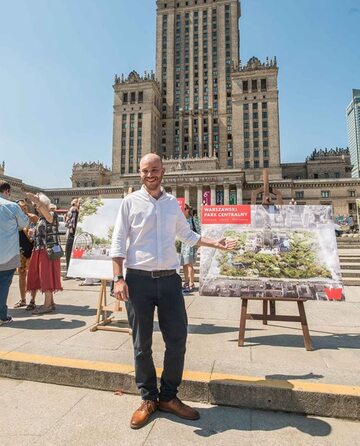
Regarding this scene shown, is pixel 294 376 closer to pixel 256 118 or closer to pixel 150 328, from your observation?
pixel 150 328

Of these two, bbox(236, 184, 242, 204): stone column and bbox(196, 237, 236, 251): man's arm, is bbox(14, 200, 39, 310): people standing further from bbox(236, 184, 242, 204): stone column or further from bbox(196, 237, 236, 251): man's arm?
bbox(236, 184, 242, 204): stone column

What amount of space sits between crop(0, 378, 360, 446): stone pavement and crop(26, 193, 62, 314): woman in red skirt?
2.82 meters

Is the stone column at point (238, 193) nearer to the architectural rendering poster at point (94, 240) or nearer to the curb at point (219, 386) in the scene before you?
the architectural rendering poster at point (94, 240)

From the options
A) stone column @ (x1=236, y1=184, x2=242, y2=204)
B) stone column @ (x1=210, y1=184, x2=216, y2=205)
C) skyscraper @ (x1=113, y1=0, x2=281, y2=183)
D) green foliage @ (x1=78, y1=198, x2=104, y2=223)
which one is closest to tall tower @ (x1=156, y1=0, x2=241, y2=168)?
skyscraper @ (x1=113, y1=0, x2=281, y2=183)

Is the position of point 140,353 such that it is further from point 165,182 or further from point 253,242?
point 165,182

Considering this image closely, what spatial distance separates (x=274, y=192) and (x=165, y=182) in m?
55.2

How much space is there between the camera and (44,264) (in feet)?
18.1

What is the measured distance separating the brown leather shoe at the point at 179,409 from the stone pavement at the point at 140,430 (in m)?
0.04

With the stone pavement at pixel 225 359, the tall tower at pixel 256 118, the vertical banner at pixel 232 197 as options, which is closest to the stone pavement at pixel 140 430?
the stone pavement at pixel 225 359

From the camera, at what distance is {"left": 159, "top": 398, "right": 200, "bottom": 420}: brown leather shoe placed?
98.0 inches

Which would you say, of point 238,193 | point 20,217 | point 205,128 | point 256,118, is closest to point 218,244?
point 20,217

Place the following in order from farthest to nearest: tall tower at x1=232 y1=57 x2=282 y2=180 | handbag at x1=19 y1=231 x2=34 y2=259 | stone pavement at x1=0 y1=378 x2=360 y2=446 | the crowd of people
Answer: tall tower at x1=232 y1=57 x2=282 y2=180
handbag at x1=19 y1=231 x2=34 y2=259
the crowd of people
stone pavement at x1=0 y1=378 x2=360 y2=446

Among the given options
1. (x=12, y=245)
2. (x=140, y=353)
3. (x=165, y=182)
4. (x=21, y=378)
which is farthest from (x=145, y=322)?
(x=165, y=182)

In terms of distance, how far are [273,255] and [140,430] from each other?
8.90ft
